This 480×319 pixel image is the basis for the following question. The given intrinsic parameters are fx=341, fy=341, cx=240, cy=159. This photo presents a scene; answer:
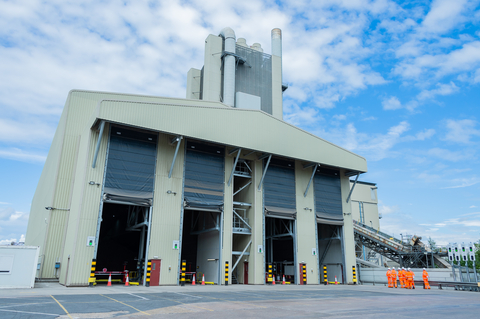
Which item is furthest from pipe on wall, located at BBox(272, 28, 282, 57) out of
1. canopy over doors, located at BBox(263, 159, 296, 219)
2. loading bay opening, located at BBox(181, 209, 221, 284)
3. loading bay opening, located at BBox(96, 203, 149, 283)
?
loading bay opening, located at BBox(96, 203, 149, 283)

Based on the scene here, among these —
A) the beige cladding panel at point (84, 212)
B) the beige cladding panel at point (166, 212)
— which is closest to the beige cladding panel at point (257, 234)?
the beige cladding panel at point (166, 212)

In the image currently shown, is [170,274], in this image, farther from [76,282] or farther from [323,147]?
[323,147]

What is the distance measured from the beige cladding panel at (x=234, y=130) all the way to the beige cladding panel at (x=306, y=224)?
2.51 m

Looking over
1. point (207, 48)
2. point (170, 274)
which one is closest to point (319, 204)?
point (170, 274)

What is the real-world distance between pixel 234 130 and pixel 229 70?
18556 mm

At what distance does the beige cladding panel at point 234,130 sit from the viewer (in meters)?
24.4

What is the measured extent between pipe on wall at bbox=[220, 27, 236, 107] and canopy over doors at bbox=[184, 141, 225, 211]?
1552cm

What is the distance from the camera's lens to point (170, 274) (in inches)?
987

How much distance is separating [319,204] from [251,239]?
8545mm

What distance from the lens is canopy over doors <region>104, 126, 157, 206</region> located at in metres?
24.5

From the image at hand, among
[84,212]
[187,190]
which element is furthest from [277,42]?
[84,212]

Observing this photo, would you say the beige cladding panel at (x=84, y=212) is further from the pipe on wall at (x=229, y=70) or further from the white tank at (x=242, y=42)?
the white tank at (x=242, y=42)

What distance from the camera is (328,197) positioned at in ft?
116

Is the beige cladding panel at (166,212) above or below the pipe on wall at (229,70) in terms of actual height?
below
